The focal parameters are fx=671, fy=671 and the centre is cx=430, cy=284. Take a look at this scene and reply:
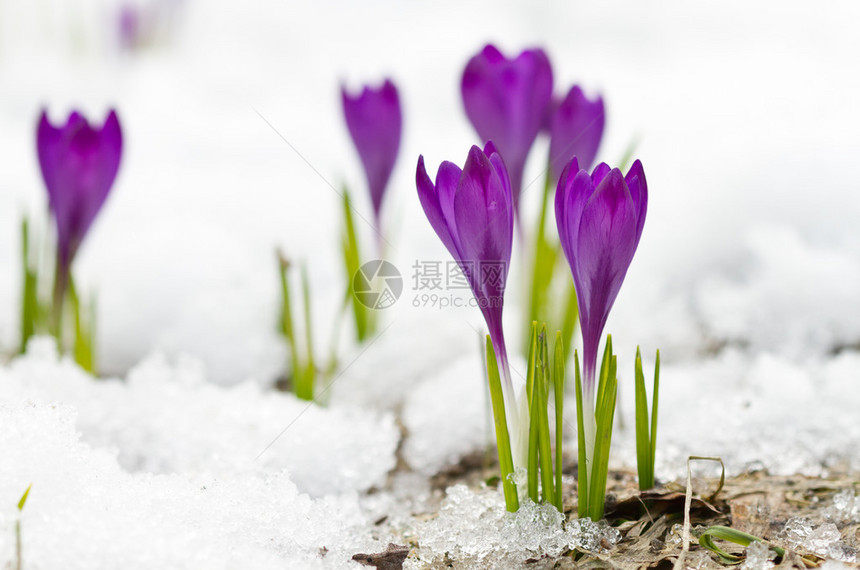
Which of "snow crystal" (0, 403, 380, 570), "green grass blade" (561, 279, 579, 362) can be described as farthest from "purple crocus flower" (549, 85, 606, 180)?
"snow crystal" (0, 403, 380, 570)

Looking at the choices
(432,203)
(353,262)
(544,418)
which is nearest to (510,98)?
(353,262)

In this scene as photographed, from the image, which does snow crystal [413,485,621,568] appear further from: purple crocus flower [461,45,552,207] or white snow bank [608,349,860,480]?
purple crocus flower [461,45,552,207]

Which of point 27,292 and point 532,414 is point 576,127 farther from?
point 27,292

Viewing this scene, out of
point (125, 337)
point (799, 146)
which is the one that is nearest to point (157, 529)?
point (125, 337)

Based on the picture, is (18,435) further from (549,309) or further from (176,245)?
(176,245)

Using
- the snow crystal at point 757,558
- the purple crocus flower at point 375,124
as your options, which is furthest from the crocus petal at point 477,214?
the purple crocus flower at point 375,124
